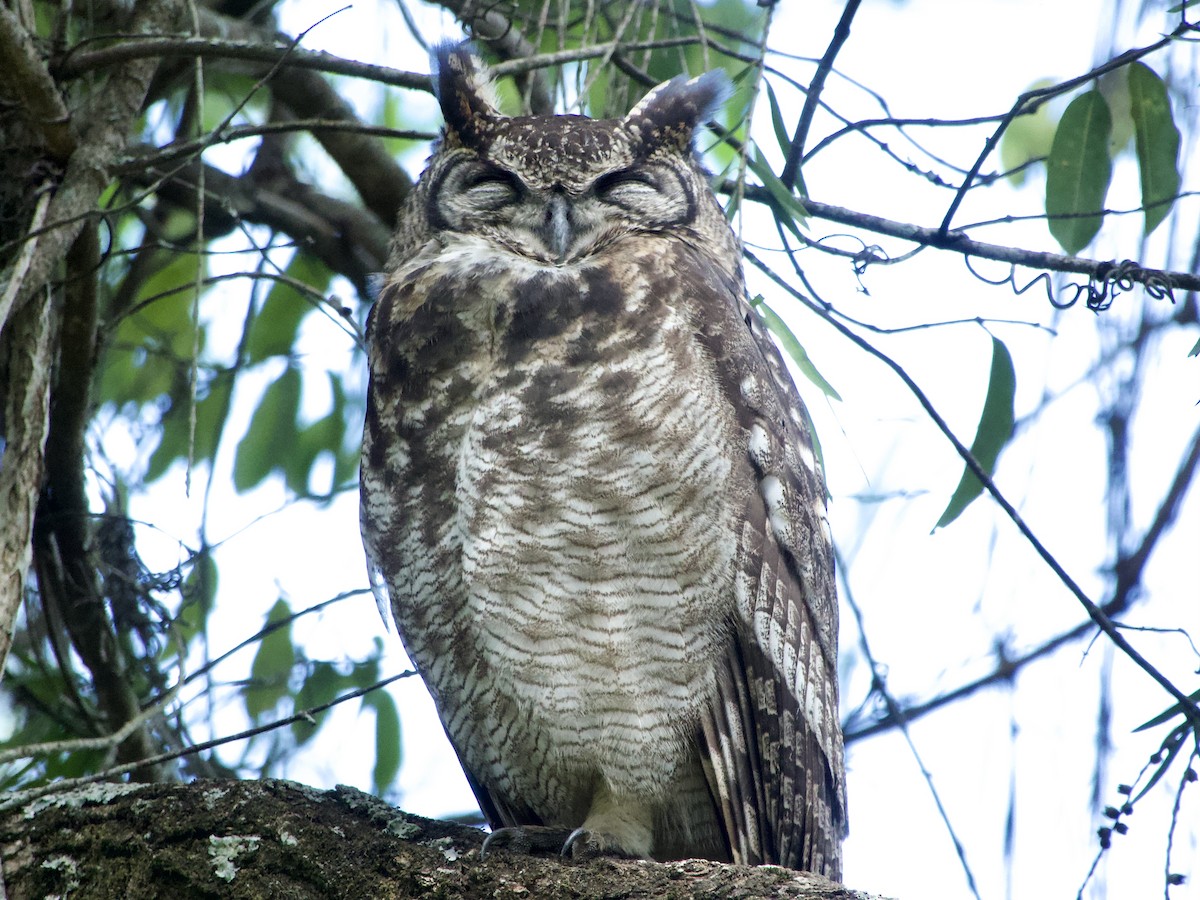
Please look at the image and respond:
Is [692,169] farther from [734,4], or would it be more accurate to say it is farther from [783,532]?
[783,532]

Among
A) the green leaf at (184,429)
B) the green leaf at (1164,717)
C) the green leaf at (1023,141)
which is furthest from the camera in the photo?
the green leaf at (1023,141)

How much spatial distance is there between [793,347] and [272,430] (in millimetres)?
1474

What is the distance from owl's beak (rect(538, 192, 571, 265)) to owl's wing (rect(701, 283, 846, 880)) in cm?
41

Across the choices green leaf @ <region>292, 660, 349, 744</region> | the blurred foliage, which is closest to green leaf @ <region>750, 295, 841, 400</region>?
the blurred foliage

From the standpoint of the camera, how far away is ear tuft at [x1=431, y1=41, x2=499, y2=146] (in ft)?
9.05

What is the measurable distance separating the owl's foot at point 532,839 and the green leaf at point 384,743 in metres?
1.01

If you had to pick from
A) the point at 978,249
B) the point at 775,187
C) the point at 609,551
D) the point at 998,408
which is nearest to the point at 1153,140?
the point at 978,249

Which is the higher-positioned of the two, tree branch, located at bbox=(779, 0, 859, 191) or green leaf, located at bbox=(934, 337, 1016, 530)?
tree branch, located at bbox=(779, 0, 859, 191)

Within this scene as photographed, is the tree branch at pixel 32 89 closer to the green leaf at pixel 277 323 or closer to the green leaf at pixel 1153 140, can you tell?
the green leaf at pixel 277 323

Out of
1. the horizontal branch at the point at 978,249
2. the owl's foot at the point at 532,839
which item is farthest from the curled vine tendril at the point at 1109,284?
the owl's foot at the point at 532,839

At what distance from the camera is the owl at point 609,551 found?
2.15 m

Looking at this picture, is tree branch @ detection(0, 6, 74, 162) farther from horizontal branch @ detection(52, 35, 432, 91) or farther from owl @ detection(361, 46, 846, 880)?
owl @ detection(361, 46, 846, 880)

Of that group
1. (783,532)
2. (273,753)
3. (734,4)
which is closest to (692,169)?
(734,4)

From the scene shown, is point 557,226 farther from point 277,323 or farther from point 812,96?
point 277,323
